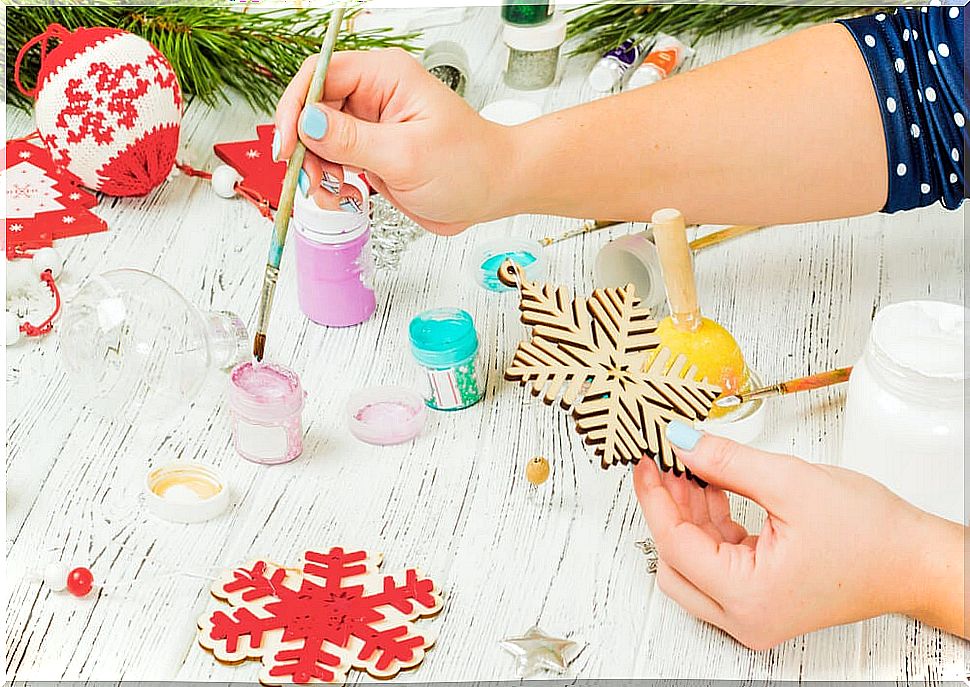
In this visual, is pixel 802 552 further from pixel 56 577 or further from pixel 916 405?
pixel 56 577

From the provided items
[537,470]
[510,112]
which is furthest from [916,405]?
[510,112]

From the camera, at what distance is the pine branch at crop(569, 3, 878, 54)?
4.91ft

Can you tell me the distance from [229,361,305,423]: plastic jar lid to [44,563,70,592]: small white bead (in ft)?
0.56

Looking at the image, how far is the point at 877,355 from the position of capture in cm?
83

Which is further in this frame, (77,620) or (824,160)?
(824,160)

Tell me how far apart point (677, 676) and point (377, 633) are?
0.19 meters

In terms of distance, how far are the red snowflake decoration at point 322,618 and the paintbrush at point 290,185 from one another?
181 mm

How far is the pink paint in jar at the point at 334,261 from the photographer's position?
1012 millimetres

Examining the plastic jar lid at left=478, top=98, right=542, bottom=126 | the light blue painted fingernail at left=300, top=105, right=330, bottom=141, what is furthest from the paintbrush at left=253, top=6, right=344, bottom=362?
Result: the plastic jar lid at left=478, top=98, right=542, bottom=126

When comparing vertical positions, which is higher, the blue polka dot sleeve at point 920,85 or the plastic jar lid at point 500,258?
the blue polka dot sleeve at point 920,85

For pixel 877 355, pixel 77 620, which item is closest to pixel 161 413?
pixel 77 620

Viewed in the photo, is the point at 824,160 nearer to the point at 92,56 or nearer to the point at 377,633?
the point at 377,633

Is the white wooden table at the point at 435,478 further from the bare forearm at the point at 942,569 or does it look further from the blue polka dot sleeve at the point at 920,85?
the blue polka dot sleeve at the point at 920,85

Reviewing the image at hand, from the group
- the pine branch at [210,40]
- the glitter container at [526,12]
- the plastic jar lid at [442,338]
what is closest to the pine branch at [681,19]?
the glitter container at [526,12]
